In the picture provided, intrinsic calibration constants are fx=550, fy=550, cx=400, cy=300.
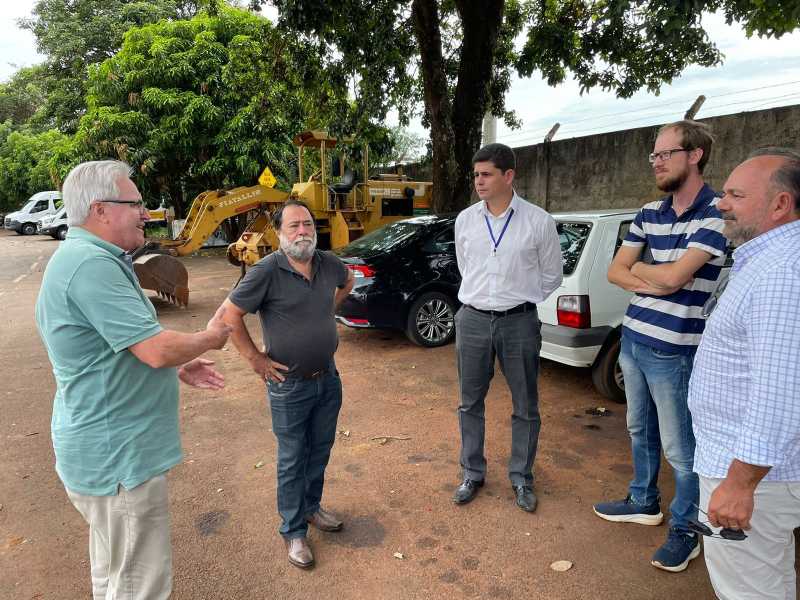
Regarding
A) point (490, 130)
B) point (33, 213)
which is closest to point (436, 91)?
point (490, 130)

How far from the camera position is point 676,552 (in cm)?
278

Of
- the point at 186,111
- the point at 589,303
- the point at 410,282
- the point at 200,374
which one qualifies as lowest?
the point at 410,282

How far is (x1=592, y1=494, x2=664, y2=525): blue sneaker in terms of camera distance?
3.15 metres

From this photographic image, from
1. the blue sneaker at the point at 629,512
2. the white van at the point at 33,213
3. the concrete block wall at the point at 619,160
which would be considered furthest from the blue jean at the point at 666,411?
the white van at the point at 33,213

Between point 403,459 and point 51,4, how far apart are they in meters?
30.8

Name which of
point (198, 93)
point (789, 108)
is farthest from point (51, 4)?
point (789, 108)

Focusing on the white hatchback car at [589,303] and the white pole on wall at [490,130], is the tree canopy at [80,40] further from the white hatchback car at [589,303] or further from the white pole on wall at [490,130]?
the white hatchback car at [589,303]

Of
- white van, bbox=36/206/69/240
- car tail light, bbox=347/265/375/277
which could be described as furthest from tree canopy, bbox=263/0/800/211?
white van, bbox=36/206/69/240

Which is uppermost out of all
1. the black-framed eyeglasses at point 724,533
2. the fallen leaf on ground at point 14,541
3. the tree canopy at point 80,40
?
the tree canopy at point 80,40

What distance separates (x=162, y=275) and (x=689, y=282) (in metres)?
8.43

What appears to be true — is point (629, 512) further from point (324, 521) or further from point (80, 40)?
point (80, 40)

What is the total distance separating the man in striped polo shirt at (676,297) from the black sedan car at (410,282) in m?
3.79

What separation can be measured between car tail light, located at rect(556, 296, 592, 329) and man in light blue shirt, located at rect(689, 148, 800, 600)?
2.74 meters

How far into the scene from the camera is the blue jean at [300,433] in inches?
110
